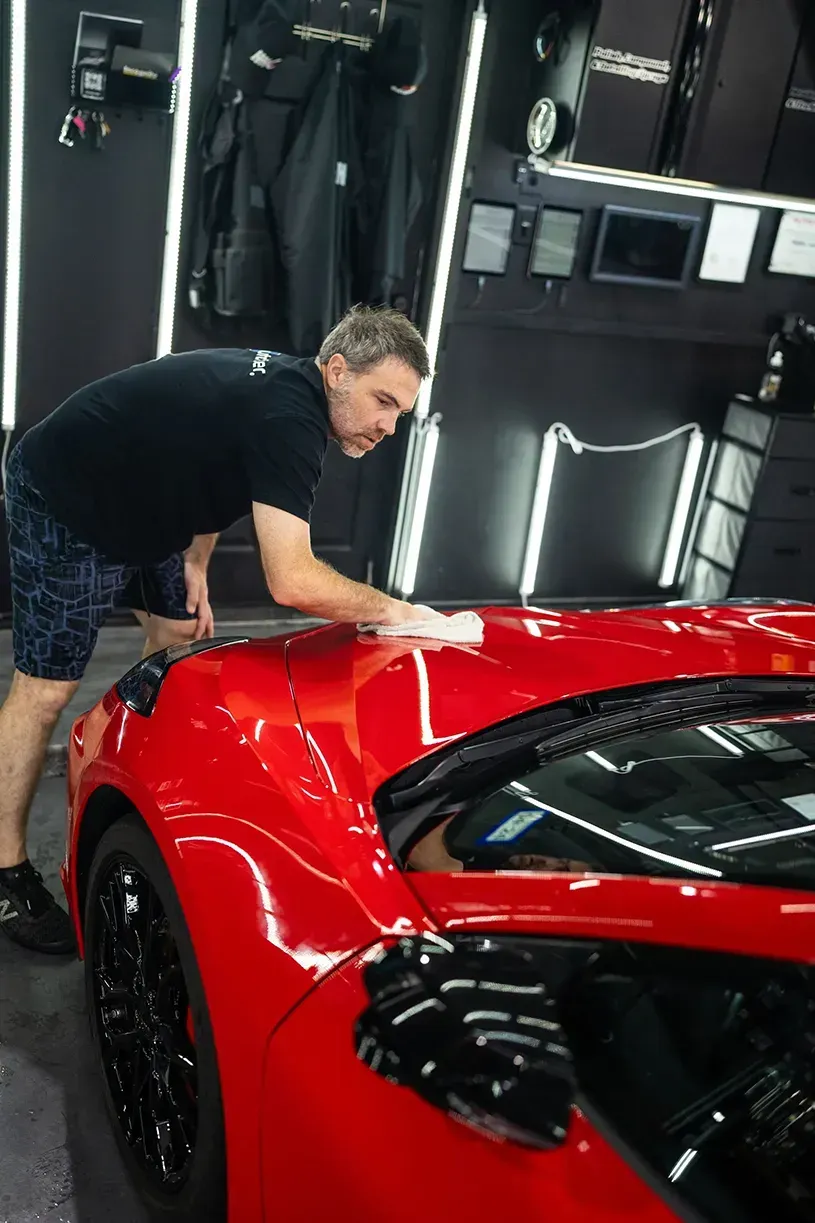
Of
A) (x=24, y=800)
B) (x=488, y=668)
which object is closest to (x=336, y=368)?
(x=488, y=668)

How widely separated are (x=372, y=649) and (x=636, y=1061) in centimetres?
85

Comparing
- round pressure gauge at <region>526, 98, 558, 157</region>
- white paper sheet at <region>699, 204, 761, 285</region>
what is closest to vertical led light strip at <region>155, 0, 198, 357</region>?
round pressure gauge at <region>526, 98, 558, 157</region>

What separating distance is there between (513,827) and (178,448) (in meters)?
1.06

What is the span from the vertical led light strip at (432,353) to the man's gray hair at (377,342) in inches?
73.5

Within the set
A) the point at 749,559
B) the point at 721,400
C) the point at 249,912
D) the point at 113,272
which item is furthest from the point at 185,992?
the point at 721,400

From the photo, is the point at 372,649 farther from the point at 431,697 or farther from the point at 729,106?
the point at 729,106

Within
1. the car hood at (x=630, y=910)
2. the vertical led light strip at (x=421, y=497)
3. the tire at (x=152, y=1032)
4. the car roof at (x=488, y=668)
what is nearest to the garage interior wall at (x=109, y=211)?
the vertical led light strip at (x=421, y=497)

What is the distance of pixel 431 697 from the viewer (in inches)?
60.7

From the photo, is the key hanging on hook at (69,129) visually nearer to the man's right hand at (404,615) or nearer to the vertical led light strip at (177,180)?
the vertical led light strip at (177,180)

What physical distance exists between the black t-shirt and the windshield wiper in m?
0.61

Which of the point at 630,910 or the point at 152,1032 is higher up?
the point at 630,910

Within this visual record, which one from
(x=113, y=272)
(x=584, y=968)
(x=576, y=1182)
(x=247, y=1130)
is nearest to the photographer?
(x=576, y=1182)

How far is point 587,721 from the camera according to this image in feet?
4.94

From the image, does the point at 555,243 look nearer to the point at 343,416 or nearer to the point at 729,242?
the point at 729,242
